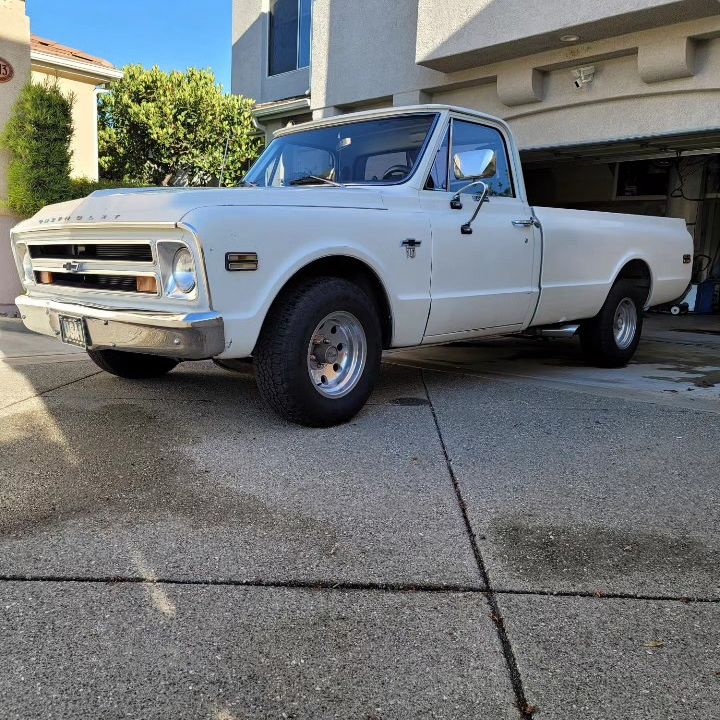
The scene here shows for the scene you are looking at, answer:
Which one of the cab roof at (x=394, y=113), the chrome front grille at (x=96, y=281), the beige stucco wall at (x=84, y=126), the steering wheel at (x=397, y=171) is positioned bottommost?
the chrome front grille at (x=96, y=281)

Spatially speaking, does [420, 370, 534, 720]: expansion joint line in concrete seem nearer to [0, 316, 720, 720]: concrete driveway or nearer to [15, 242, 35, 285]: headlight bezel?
[0, 316, 720, 720]: concrete driveway

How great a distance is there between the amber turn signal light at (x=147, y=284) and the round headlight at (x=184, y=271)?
0.50 feet

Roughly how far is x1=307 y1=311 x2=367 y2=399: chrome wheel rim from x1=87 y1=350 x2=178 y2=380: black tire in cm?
Result: 154

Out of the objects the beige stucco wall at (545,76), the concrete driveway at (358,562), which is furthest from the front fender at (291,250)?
the beige stucco wall at (545,76)

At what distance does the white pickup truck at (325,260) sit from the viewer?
359 centimetres

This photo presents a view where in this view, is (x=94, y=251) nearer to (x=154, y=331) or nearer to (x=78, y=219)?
(x=78, y=219)

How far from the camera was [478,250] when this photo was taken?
16.2 feet

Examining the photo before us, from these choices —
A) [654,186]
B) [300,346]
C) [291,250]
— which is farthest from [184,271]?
[654,186]

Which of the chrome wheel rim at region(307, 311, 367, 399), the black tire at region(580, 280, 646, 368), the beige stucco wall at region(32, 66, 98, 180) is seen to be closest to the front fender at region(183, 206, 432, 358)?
the chrome wheel rim at region(307, 311, 367, 399)

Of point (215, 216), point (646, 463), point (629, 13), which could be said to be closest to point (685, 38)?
point (629, 13)

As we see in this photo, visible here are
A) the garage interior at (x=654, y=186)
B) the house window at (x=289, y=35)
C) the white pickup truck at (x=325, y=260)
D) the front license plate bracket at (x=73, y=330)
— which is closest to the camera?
the white pickup truck at (x=325, y=260)

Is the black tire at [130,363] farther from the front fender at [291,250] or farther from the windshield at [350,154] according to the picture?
the front fender at [291,250]

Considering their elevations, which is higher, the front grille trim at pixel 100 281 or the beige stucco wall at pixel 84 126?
the beige stucco wall at pixel 84 126

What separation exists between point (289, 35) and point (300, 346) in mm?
14890
